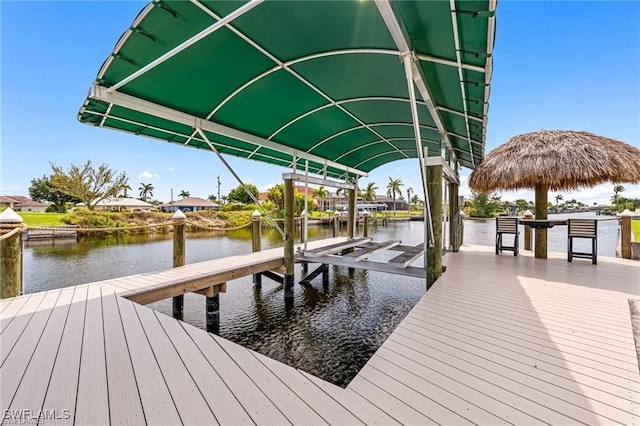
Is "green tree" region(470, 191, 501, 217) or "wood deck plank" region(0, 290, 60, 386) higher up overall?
"green tree" region(470, 191, 501, 217)

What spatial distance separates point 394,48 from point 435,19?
612mm

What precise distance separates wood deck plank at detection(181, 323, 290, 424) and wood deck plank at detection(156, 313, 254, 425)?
0.03 metres

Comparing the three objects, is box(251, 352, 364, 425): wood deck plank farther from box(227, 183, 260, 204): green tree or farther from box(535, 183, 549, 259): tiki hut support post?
box(227, 183, 260, 204): green tree

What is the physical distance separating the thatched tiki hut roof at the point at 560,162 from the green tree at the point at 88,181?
34911mm

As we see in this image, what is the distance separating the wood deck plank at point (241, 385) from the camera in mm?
1418

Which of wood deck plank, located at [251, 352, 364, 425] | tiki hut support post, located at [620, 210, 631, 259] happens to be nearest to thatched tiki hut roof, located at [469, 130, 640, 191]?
tiki hut support post, located at [620, 210, 631, 259]

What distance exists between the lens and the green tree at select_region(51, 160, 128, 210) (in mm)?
27109

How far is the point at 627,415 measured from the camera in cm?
145

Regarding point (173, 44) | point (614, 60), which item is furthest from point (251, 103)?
point (614, 60)

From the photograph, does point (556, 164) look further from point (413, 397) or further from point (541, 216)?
point (413, 397)

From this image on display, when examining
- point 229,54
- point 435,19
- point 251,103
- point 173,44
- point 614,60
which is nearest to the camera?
point 435,19

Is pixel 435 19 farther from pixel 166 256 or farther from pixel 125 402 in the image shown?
pixel 166 256

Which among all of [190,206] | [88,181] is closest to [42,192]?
[190,206]

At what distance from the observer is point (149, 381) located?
170 cm
